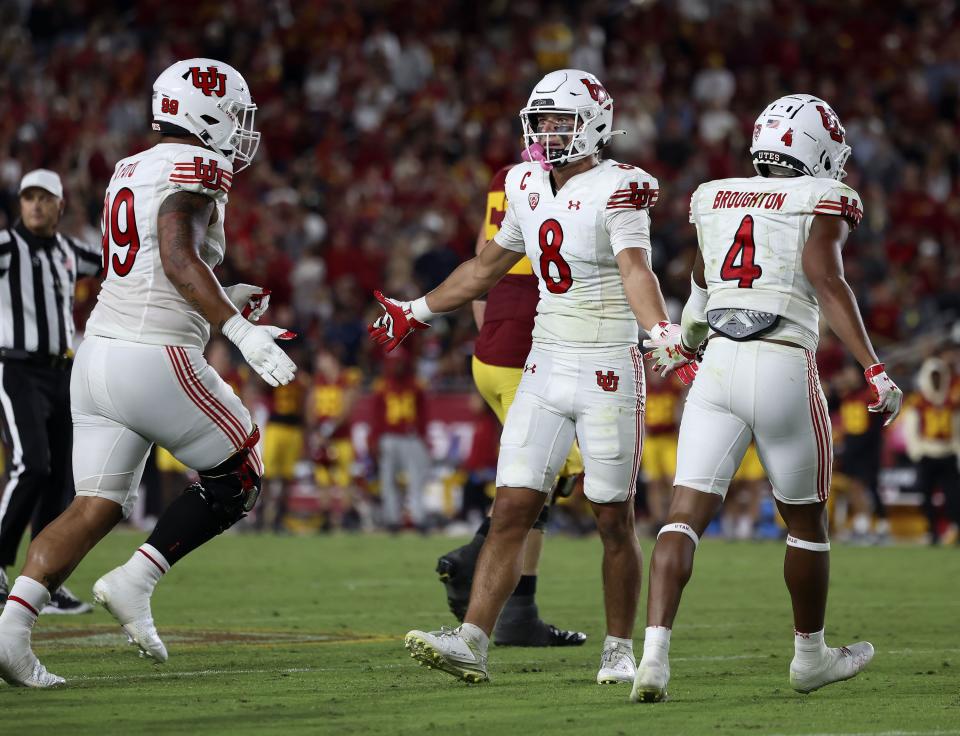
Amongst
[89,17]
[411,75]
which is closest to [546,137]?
[411,75]

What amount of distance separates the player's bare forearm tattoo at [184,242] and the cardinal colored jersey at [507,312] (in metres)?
1.75

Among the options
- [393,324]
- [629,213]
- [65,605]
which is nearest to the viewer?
[629,213]

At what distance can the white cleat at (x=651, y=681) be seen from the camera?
16.3 feet

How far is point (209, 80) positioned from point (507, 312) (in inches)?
69.8

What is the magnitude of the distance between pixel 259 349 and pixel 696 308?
5.02ft

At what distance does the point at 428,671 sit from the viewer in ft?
19.2

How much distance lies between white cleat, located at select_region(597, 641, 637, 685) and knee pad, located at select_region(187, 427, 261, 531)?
1.39m

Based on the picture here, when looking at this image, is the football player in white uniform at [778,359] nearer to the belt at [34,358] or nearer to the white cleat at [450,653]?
the white cleat at [450,653]

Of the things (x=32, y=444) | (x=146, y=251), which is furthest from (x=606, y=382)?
(x=32, y=444)

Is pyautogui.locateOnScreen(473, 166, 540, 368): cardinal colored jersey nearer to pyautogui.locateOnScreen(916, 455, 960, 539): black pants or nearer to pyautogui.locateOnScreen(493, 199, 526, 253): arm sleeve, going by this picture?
pyautogui.locateOnScreen(493, 199, 526, 253): arm sleeve

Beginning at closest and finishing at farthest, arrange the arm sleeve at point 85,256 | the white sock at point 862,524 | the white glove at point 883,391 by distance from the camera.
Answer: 1. the white glove at point 883,391
2. the arm sleeve at point 85,256
3. the white sock at point 862,524

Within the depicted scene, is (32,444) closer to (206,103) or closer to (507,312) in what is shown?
(507,312)

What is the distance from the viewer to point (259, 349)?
16.9 ft

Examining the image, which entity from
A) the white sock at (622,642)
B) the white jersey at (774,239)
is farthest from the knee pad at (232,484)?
the white jersey at (774,239)
